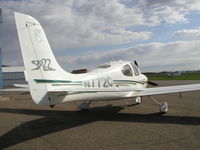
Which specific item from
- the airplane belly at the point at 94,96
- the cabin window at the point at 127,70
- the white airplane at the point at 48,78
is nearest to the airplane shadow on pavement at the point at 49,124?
the airplane belly at the point at 94,96

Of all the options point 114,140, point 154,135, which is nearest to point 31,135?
point 114,140

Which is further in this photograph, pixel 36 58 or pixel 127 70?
pixel 127 70

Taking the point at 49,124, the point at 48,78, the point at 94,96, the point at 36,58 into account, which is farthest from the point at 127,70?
the point at 36,58

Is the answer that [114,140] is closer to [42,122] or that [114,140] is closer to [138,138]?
[138,138]

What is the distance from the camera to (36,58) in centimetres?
617

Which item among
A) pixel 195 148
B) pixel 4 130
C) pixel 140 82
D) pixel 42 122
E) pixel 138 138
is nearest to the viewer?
pixel 195 148

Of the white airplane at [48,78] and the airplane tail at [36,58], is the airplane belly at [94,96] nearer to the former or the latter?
the white airplane at [48,78]

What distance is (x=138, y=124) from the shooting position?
7.53 m

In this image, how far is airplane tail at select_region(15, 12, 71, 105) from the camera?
5.91 m

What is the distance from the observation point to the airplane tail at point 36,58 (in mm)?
5914

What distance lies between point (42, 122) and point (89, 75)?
8.99 ft

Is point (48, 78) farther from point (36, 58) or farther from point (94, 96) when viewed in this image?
point (94, 96)

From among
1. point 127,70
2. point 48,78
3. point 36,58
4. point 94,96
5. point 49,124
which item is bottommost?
point 49,124

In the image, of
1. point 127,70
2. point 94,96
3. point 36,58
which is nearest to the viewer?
point 36,58
